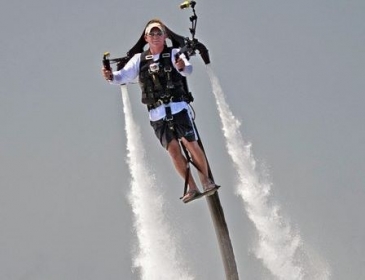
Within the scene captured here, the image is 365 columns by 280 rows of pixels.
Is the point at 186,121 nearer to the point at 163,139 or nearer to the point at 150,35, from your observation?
the point at 163,139

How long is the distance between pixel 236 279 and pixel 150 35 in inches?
180

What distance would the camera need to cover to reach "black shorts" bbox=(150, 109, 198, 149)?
12312 mm

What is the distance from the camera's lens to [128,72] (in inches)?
489

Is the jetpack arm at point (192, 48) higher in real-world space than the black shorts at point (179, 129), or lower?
higher

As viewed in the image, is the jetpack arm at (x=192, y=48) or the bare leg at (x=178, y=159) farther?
the bare leg at (x=178, y=159)

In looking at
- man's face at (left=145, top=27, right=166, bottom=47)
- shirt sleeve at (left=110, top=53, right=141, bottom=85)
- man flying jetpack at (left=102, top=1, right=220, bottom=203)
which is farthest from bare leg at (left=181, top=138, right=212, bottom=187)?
man's face at (left=145, top=27, right=166, bottom=47)

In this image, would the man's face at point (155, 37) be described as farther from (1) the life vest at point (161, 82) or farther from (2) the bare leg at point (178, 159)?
(2) the bare leg at point (178, 159)

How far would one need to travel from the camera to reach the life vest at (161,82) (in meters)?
12.2

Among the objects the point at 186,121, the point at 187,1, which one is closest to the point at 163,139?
the point at 186,121

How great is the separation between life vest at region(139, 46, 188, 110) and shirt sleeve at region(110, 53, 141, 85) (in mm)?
125

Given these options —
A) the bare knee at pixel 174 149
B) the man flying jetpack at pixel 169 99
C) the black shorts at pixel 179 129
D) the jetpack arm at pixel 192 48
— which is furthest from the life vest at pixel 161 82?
the bare knee at pixel 174 149

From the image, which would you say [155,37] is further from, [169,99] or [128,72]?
[169,99]

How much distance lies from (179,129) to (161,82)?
88cm

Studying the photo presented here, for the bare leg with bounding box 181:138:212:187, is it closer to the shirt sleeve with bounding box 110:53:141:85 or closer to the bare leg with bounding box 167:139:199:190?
the bare leg with bounding box 167:139:199:190
